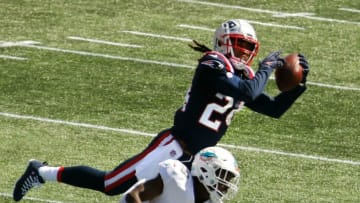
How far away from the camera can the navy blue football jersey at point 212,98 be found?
822 centimetres

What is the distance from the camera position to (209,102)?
837 centimetres

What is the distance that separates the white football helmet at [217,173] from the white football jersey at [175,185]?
8 centimetres

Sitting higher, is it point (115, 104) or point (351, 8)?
point (115, 104)

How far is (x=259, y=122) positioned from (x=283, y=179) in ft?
5.51

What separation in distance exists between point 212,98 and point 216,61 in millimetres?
286

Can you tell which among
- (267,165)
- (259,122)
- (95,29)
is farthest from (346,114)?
(95,29)

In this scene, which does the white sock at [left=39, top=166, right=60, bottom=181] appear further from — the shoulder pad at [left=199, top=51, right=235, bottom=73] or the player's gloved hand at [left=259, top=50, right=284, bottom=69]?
the player's gloved hand at [left=259, top=50, right=284, bottom=69]

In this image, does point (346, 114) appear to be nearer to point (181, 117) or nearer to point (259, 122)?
point (259, 122)

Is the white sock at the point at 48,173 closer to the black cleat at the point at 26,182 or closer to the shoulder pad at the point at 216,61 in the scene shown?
the black cleat at the point at 26,182

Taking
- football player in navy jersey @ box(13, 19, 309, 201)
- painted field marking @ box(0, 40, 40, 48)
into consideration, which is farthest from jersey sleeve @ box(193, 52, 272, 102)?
painted field marking @ box(0, 40, 40, 48)

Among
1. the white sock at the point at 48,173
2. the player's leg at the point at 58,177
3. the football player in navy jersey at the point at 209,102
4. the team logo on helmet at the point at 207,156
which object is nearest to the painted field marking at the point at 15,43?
the player's leg at the point at 58,177

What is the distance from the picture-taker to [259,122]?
465 inches

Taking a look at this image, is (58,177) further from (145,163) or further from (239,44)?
(239,44)

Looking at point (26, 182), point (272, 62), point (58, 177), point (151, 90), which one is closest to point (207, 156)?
point (272, 62)
